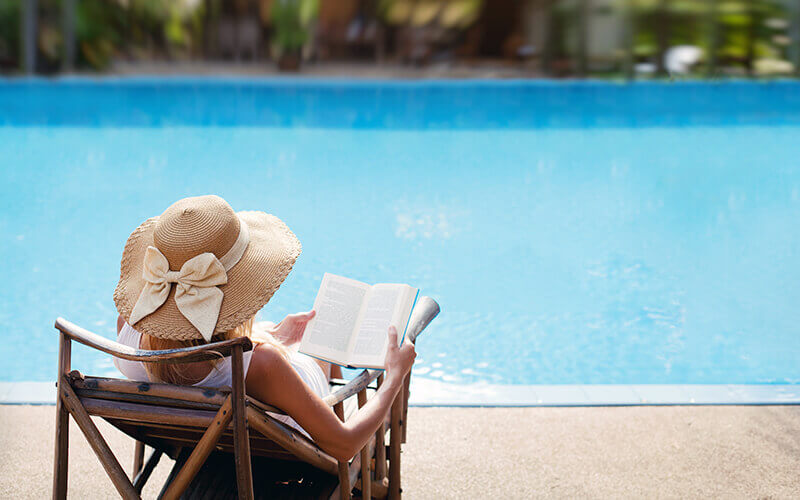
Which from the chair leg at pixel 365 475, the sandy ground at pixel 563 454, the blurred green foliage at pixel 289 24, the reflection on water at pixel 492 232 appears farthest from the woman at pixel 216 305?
the blurred green foliage at pixel 289 24

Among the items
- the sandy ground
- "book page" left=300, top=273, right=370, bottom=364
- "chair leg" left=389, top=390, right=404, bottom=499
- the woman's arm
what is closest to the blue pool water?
the sandy ground

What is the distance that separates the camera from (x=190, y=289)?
1.68 m

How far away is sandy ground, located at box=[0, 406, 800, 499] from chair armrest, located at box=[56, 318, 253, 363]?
100 centimetres

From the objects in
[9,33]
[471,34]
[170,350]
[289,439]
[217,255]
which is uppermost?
[471,34]

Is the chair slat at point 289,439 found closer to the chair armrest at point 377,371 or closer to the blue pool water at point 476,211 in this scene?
the chair armrest at point 377,371

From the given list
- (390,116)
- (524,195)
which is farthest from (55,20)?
(524,195)

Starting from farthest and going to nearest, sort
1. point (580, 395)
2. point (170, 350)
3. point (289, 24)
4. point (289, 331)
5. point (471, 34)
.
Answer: point (471, 34) < point (289, 24) < point (580, 395) < point (289, 331) < point (170, 350)

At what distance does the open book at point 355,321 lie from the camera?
1933 mm

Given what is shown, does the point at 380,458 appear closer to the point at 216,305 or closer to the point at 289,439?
the point at 289,439

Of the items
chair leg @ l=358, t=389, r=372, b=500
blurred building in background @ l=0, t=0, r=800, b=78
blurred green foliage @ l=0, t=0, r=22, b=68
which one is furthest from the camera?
blurred building in background @ l=0, t=0, r=800, b=78

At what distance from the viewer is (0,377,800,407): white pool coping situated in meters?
3.04

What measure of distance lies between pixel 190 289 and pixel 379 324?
0.49 meters

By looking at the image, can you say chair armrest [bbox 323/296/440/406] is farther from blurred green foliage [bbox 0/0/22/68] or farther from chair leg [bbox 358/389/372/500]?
blurred green foliage [bbox 0/0/22/68]

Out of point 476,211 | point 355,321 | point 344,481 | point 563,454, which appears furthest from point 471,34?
point 344,481
